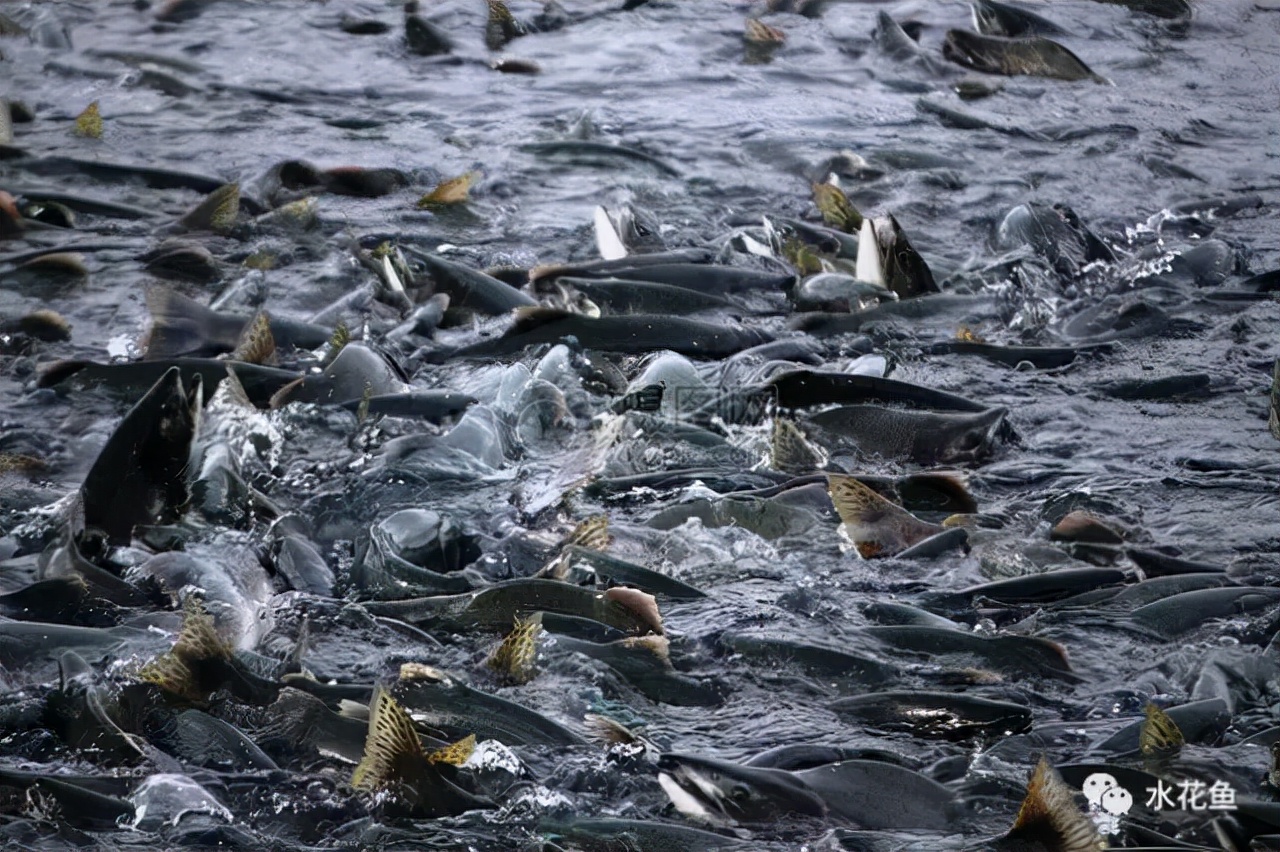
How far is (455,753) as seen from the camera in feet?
10.0

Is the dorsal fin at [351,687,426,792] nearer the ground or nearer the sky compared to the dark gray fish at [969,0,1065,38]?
nearer the ground

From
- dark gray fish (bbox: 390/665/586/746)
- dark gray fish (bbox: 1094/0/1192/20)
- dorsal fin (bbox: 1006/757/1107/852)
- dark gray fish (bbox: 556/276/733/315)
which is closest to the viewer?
dorsal fin (bbox: 1006/757/1107/852)

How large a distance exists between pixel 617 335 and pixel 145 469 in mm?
1783

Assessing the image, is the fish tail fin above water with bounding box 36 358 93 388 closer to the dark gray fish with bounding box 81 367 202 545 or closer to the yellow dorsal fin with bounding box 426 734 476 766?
the dark gray fish with bounding box 81 367 202 545

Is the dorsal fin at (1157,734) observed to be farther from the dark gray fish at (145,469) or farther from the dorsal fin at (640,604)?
the dark gray fish at (145,469)

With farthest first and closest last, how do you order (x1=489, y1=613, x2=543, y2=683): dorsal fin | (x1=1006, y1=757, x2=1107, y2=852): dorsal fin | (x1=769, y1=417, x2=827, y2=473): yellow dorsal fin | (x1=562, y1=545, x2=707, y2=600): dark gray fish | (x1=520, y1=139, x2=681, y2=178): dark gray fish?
(x1=520, y1=139, x2=681, y2=178): dark gray fish
(x1=769, y1=417, x2=827, y2=473): yellow dorsal fin
(x1=562, y1=545, x2=707, y2=600): dark gray fish
(x1=489, y1=613, x2=543, y2=683): dorsal fin
(x1=1006, y1=757, x2=1107, y2=852): dorsal fin

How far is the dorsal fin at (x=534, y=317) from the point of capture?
16.8 feet

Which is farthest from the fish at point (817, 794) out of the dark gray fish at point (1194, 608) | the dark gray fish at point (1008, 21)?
the dark gray fish at point (1008, 21)

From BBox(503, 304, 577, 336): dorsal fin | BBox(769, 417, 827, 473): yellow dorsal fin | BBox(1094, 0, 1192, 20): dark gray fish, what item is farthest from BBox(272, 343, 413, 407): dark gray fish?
BBox(1094, 0, 1192, 20): dark gray fish

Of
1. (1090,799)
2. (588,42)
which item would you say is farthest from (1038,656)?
(588,42)

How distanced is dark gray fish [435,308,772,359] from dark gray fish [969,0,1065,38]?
4600 mm

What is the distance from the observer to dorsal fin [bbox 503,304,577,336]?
5.11m

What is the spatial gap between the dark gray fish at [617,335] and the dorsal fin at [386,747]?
2.28 m

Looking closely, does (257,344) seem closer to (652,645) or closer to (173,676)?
(173,676)
